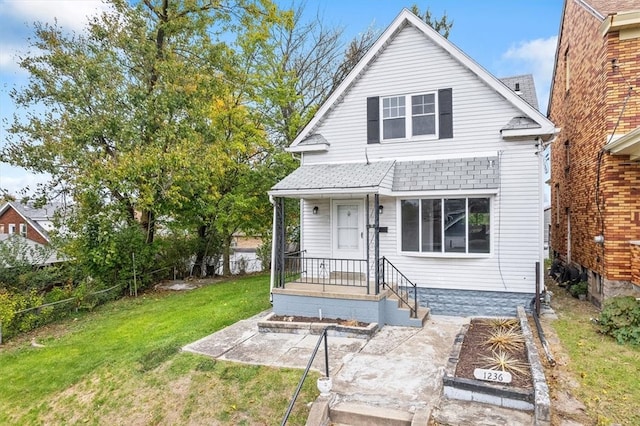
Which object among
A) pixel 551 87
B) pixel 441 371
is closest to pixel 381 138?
pixel 441 371

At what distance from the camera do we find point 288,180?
10.5 m

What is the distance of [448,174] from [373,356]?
4.95m

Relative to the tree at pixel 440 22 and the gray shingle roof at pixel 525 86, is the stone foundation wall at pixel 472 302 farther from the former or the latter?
the tree at pixel 440 22

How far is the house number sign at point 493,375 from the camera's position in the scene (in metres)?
5.18

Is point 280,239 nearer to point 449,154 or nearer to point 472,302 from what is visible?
point 449,154

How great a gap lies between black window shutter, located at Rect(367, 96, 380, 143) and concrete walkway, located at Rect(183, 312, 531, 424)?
16.7 ft

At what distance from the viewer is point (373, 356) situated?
6941 mm

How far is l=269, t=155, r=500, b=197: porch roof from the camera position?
29.7 feet

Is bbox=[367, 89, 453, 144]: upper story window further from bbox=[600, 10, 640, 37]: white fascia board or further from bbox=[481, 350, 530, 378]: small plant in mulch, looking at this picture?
bbox=[481, 350, 530, 378]: small plant in mulch

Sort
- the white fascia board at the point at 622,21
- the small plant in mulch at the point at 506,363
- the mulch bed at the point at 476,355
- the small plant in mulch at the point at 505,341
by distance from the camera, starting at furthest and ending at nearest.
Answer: the white fascia board at the point at 622,21 → the small plant in mulch at the point at 505,341 → the small plant in mulch at the point at 506,363 → the mulch bed at the point at 476,355

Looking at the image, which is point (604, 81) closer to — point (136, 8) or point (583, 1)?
point (583, 1)

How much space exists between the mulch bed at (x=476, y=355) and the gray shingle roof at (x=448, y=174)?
3.31 m

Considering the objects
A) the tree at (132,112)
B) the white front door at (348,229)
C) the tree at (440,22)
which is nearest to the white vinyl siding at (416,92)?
the white front door at (348,229)

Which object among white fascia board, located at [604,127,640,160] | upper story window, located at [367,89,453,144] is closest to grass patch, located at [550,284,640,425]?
white fascia board, located at [604,127,640,160]
